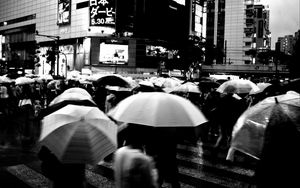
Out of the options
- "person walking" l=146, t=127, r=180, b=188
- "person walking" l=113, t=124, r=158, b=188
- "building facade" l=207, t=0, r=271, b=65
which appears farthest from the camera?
"building facade" l=207, t=0, r=271, b=65

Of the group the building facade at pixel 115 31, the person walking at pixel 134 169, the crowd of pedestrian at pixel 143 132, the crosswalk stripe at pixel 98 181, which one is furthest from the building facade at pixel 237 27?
the person walking at pixel 134 169

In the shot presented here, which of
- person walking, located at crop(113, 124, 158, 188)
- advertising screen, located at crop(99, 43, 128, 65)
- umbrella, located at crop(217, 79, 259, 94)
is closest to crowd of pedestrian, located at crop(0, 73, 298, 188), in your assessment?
person walking, located at crop(113, 124, 158, 188)

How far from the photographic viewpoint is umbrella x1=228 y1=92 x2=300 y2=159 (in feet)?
12.9

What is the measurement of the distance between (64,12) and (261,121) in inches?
2586

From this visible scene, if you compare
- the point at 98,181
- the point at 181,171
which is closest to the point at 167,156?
the point at 98,181

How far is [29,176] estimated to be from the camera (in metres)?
7.15

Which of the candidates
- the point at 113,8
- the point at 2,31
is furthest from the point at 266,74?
the point at 2,31

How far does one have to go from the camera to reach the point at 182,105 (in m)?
4.33

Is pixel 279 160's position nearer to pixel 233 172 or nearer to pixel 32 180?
pixel 233 172

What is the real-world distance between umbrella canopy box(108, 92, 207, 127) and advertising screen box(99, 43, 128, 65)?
52.6 m

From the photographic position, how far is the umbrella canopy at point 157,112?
13.2 ft

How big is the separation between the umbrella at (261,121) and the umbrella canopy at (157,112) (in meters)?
0.49

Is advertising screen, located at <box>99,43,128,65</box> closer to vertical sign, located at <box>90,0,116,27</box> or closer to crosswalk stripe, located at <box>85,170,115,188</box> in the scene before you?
vertical sign, located at <box>90,0,116,27</box>

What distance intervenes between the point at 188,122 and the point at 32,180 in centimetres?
387
